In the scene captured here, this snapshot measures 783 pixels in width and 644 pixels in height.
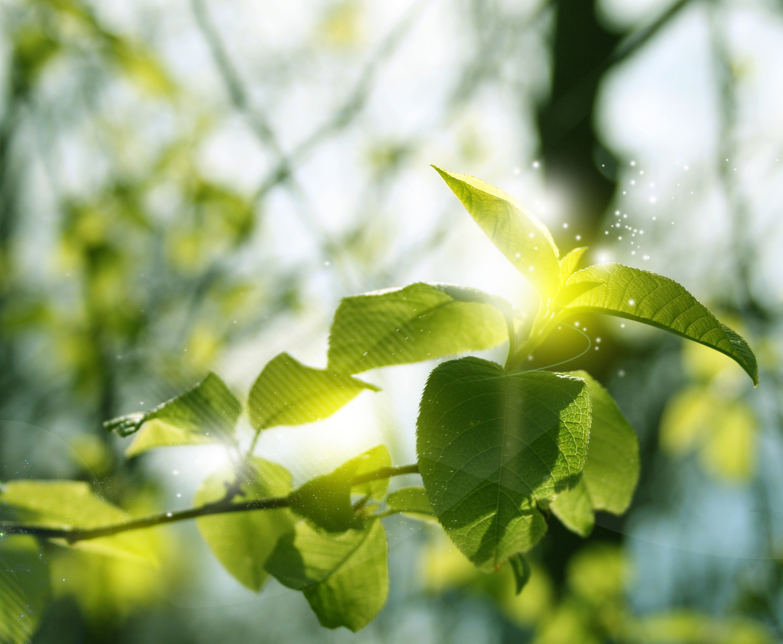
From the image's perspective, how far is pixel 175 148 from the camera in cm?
154

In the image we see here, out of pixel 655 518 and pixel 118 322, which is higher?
pixel 118 322

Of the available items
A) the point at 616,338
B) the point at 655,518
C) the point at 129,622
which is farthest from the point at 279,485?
the point at 129,622

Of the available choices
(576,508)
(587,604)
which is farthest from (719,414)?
(576,508)

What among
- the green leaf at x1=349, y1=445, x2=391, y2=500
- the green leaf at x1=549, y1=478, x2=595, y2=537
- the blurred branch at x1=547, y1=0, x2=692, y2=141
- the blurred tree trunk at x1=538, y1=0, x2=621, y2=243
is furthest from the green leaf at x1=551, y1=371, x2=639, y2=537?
the blurred branch at x1=547, y1=0, x2=692, y2=141

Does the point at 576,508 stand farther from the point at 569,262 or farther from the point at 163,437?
the point at 163,437

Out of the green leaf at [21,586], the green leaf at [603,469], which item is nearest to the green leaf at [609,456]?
the green leaf at [603,469]

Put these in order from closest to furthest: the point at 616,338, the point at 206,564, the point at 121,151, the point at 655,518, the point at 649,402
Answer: the point at 206,564
the point at 616,338
the point at 121,151
the point at 649,402
the point at 655,518

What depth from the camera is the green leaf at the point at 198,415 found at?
25 centimetres

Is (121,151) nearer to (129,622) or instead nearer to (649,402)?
(129,622)

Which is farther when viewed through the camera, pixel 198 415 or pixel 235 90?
pixel 235 90

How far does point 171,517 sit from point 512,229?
0.78ft

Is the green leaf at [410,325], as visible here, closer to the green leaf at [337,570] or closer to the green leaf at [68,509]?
the green leaf at [337,570]

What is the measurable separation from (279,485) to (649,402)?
1659mm

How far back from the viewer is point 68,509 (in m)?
0.33
